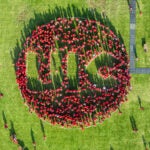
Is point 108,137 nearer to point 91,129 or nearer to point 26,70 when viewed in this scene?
point 91,129

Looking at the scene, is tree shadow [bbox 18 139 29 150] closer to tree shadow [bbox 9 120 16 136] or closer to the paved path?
tree shadow [bbox 9 120 16 136]

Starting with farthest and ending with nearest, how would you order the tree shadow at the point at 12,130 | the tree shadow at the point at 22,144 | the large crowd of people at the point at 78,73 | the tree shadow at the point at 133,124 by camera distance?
the tree shadow at the point at 12,130 < the tree shadow at the point at 22,144 < the large crowd of people at the point at 78,73 < the tree shadow at the point at 133,124

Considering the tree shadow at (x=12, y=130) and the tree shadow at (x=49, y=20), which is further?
the tree shadow at (x=12, y=130)

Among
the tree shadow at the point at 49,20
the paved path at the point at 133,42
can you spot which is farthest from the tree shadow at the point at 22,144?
the paved path at the point at 133,42

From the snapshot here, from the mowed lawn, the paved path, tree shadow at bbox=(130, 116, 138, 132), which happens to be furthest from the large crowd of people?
tree shadow at bbox=(130, 116, 138, 132)

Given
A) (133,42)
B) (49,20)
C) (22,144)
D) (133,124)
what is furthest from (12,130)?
(133,42)

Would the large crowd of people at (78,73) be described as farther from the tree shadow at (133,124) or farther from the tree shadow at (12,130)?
the tree shadow at (12,130)
